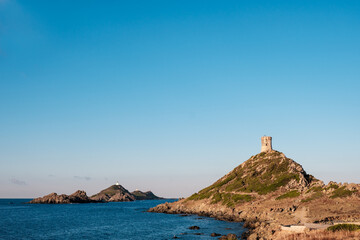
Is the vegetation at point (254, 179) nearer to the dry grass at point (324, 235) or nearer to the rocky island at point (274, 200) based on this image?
the rocky island at point (274, 200)

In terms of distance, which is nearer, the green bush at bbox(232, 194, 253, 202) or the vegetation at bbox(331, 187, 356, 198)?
the vegetation at bbox(331, 187, 356, 198)

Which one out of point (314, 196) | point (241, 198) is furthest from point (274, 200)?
point (241, 198)

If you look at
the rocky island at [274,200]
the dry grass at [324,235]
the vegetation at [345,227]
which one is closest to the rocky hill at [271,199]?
Answer: the rocky island at [274,200]

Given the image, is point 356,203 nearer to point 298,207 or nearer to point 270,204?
point 298,207

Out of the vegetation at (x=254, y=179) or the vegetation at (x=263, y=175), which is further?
the vegetation at (x=263, y=175)

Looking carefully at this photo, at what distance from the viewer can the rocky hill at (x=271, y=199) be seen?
8388 cm

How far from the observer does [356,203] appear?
87.9m

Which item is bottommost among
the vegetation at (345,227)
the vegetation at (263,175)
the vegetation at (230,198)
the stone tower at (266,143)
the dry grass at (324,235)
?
the dry grass at (324,235)

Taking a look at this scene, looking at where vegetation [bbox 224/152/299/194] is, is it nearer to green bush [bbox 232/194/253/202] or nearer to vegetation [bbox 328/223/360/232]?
green bush [bbox 232/194/253/202]

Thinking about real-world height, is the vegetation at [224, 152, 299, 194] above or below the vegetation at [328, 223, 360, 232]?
above

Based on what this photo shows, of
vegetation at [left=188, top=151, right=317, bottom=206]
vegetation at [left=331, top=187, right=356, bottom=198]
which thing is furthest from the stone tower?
vegetation at [left=331, top=187, right=356, bottom=198]

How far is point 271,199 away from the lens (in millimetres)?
120125

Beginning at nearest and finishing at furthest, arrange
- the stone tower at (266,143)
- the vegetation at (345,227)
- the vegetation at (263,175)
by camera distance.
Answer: the vegetation at (345,227) → the vegetation at (263,175) → the stone tower at (266,143)

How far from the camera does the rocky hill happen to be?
3302 inches
